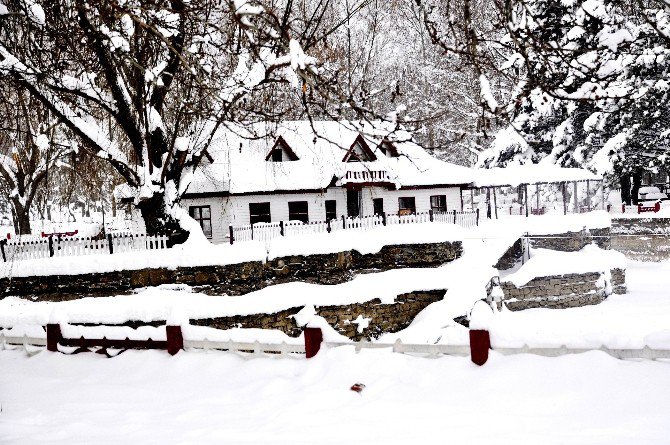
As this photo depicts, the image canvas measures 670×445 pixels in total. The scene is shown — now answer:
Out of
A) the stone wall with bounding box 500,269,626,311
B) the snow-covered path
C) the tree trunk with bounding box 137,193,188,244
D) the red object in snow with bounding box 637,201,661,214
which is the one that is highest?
the tree trunk with bounding box 137,193,188,244

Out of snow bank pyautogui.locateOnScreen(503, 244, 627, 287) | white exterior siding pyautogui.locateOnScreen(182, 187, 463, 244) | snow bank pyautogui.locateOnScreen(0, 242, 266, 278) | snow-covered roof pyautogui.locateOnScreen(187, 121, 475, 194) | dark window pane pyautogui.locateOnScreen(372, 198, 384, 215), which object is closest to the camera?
Answer: snow bank pyautogui.locateOnScreen(0, 242, 266, 278)

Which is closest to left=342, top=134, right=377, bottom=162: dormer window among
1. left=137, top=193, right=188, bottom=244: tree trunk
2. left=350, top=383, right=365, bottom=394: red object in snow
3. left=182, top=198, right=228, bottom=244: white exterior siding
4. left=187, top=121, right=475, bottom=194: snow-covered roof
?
left=187, top=121, right=475, bottom=194: snow-covered roof

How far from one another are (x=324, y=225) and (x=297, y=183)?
4344 mm

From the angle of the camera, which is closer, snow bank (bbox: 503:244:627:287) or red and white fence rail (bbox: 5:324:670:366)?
red and white fence rail (bbox: 5:324:670:366)

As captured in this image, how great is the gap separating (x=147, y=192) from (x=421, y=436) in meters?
11.6

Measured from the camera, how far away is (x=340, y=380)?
23.9 feet

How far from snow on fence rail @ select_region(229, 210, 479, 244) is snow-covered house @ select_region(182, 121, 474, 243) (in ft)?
8.11

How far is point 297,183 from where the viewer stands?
2433 centimetres

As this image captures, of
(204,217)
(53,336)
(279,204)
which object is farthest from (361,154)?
(53,336)

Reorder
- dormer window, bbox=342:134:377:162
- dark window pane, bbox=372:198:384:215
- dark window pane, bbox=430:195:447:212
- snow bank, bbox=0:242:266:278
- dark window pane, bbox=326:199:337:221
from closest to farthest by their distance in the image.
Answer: snow bank, bbox=0:242:266:278 → dormer window, bbox=342:134:377:162 → dark window pane, bbox=326:199:337:221 → dark window pane, bbox=372:198:384:215 → dark window pane, bbox=430:195:447:212

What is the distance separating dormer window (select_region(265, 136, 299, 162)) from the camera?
82.0 feet

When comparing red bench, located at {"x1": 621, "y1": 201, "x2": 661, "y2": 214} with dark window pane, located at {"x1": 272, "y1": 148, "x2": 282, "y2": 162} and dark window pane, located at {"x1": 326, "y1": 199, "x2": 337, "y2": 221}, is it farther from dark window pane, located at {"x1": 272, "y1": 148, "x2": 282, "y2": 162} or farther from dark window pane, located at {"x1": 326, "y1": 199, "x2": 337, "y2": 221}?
dark window pane, located at {"x1": 272, "y1": 148, "x2": 282, "y2": 162}

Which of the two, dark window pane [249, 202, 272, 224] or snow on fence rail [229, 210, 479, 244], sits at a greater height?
dark window pane [249, 202, 272, 224]

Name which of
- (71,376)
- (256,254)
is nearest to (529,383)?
(71,376)
